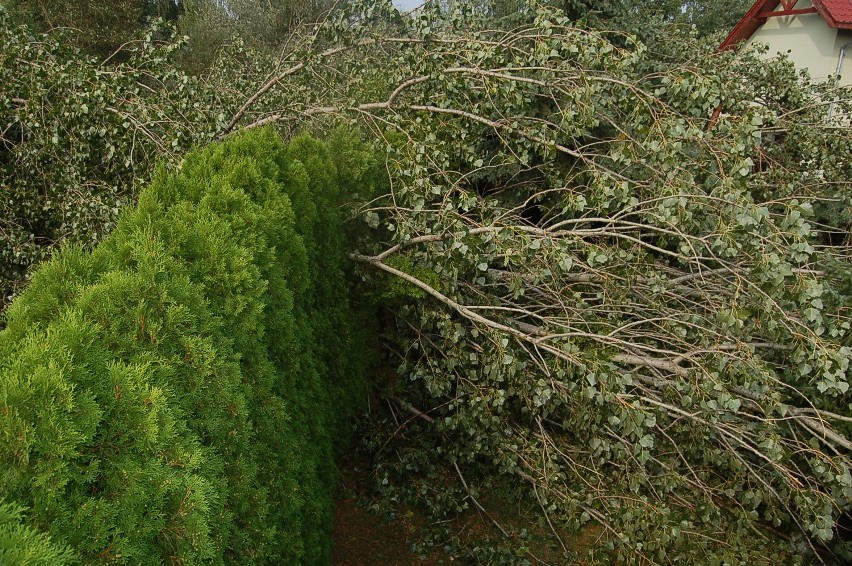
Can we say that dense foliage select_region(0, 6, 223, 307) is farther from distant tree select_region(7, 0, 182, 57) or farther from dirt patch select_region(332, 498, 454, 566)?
distant tree select_region(7, 0, 182, 57)

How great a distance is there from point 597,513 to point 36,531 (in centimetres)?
340

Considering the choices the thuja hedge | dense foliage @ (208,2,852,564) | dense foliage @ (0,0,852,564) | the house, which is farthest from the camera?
the house

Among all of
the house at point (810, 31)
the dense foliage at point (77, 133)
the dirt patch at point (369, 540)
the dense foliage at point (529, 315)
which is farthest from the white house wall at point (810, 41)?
the dirt patch at point (369, 540)

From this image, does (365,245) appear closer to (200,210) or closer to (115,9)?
(200,210)

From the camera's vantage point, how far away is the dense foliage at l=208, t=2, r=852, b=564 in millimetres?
2836

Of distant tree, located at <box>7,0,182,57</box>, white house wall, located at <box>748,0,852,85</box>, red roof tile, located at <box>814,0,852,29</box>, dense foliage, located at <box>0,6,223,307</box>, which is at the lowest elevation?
white house wall, located at <box>748,0,852,85</box>

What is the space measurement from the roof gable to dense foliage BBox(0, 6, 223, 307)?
980 cm

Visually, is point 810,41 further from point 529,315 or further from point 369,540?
point 369,540

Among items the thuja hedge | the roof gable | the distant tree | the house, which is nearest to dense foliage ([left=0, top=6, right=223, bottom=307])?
the thuja hedge

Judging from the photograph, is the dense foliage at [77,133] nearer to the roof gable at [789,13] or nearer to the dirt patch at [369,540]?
the dirt patch at [369,540]

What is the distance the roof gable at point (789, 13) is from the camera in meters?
11.3

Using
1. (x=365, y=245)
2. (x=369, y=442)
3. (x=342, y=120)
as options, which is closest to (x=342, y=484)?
(x=369, y=442)

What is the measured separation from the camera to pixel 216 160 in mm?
2812

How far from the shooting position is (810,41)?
12.6 meters
